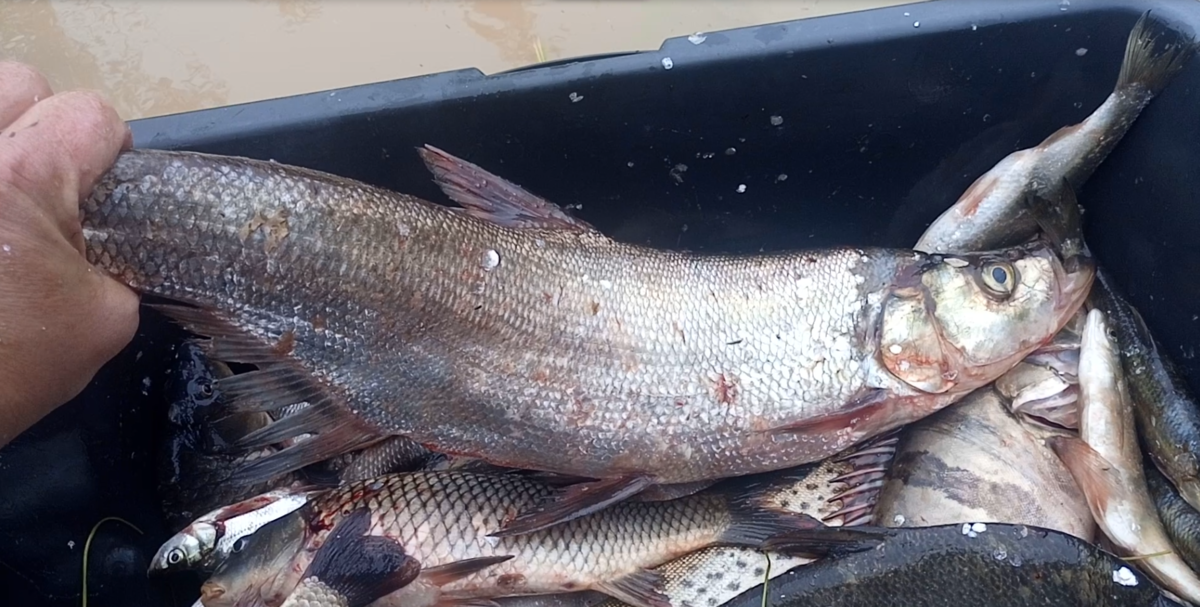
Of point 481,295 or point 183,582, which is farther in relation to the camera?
point 183,582

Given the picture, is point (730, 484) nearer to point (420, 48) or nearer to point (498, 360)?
point (498, 360)

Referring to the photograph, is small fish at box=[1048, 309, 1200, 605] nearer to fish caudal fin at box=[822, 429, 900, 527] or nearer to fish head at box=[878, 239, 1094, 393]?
fish head at box=[878, 239, 1094, 393]

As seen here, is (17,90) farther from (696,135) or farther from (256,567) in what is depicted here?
(696,135)

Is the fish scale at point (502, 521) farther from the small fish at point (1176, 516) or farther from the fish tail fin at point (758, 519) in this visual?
the small fish at point (1176, 516)

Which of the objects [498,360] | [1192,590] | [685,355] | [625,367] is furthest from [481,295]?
[1192,590]

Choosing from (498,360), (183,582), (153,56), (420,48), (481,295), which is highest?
(420,48)

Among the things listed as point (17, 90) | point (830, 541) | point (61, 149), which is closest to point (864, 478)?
point (830, 541)

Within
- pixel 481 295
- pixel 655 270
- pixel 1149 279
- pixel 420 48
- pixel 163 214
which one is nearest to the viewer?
pixel 163 214

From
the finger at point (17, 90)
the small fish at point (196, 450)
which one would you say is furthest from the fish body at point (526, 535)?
the finger at point (17, 90)
